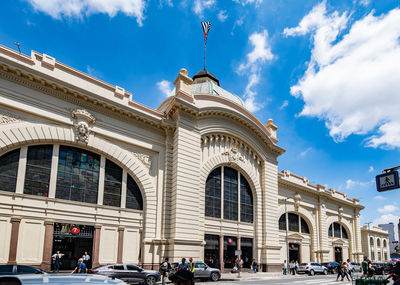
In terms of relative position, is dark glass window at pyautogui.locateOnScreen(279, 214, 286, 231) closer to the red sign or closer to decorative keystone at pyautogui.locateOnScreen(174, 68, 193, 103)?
decorative keystone at pyautogui.locateOnScreen(174, 68, 193, 103)

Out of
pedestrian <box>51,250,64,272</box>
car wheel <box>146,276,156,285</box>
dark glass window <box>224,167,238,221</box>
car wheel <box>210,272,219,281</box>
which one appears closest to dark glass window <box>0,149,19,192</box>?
pedestrian <box>51,250,64,272</box>

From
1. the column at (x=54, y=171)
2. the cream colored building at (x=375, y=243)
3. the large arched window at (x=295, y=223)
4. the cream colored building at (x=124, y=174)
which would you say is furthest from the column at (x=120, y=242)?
the cream colored building at (x=375, y=243)

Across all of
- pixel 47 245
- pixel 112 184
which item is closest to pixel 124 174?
pixel 112 184

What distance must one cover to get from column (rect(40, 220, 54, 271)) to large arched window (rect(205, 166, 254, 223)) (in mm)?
13167

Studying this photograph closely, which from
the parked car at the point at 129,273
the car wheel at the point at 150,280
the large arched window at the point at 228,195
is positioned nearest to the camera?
the parked car at the point at 129,273

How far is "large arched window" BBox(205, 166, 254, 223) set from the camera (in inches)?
1192

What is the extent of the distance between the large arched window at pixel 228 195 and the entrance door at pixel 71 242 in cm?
1069

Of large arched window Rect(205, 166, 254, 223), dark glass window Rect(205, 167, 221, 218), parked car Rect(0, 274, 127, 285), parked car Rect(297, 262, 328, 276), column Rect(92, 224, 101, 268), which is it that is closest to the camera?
parked car Rect(0, 274, 127, 285)

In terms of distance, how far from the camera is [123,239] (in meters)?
24.3

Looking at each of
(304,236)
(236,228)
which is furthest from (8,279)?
(304,236)

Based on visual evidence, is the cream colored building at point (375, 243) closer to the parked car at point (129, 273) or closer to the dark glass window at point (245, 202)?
the dark glass window at point (245, 202)

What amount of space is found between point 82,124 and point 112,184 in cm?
490

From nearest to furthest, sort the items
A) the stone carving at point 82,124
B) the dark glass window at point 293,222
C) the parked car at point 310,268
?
the stone carving at point 82,124, the parked car at point 310,268, the dark glass window at point 293,222

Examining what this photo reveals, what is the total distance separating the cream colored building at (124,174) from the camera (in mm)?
20609
